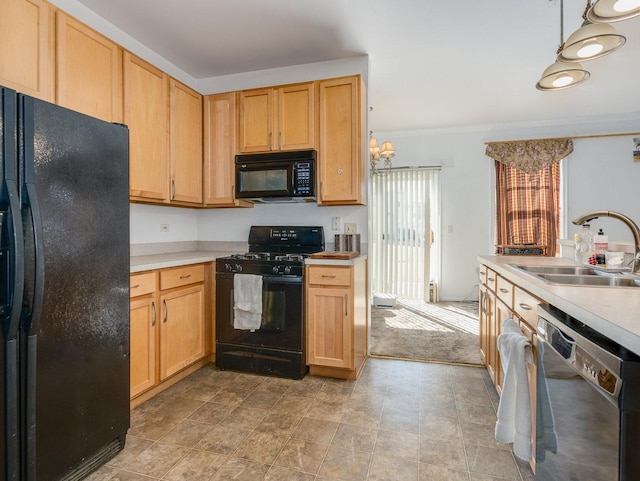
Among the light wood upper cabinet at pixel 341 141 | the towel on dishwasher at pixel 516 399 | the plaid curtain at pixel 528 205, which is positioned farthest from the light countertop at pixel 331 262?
the plaid curtain at pixel 528 205

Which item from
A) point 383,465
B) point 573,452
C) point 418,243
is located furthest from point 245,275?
point 418,243

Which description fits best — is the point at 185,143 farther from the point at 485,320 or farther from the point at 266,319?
the point at 485,320

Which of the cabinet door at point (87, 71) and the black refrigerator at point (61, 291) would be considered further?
the cabinet door at point (87, 71)

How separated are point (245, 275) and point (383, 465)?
1.53 meters

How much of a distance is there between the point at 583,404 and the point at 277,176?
Answer: 238 centimetres

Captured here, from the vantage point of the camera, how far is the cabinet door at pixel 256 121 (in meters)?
2.89

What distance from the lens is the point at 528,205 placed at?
4879 millimetres

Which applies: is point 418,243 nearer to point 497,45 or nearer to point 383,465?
point 497,45

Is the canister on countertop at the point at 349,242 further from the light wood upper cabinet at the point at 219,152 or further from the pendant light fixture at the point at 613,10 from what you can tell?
the pendant light fixture at the point at 613,10

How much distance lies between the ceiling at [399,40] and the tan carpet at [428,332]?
8.56ft

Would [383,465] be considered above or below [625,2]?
below

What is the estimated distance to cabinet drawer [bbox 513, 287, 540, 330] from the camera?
142 cm

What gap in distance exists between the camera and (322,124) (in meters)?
2.76

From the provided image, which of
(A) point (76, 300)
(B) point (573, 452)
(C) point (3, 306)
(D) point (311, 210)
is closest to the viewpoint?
(B) point (573, 452)
